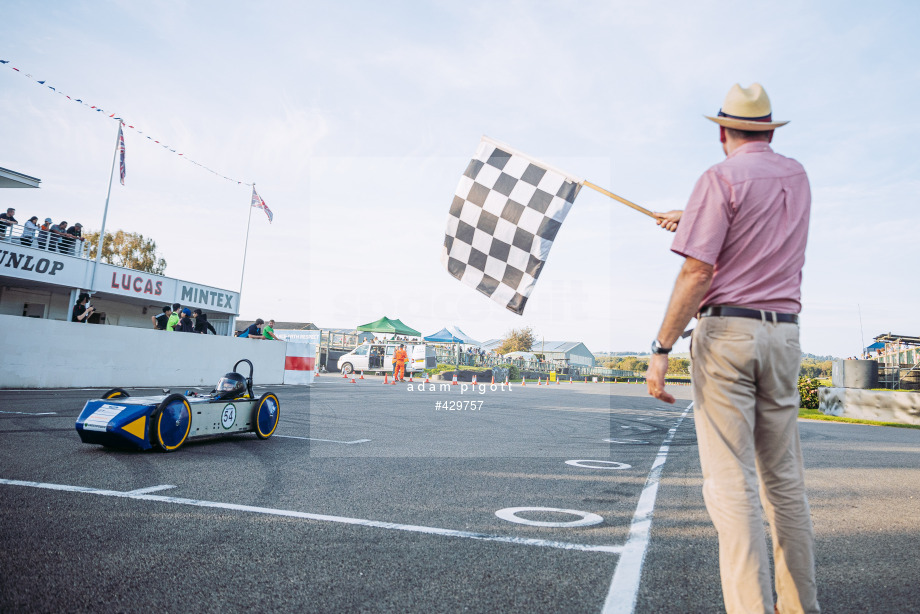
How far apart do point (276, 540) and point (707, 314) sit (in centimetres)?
223

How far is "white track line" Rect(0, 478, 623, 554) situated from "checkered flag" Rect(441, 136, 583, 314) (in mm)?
2247

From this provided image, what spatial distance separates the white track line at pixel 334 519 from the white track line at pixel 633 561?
0.11m

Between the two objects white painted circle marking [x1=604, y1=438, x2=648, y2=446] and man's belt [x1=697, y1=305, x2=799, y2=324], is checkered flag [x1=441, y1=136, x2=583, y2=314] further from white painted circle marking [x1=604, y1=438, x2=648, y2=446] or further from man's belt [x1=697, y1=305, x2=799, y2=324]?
white painted circle marking [x1=604, y1=438, x2=648, y2=446]

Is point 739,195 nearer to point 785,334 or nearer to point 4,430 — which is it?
point 785,334

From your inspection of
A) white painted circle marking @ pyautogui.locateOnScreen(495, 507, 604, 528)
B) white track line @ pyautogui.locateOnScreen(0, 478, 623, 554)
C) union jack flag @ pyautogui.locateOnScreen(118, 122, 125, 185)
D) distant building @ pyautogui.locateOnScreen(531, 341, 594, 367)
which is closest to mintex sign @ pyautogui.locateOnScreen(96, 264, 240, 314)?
union jack flag @ pyautogui.locateOnScreen(118, 122, 125, 185)

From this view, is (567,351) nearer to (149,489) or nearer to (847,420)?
(847,420)

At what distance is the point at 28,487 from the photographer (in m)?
3.61

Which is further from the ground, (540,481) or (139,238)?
(139,238)

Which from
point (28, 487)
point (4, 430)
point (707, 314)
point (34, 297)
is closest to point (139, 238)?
point (34, 297)

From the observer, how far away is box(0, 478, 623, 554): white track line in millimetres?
2834

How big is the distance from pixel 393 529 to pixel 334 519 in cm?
39

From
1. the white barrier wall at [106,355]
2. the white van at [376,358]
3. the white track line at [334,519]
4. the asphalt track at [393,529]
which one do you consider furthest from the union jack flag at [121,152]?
the white track line at [334,519]

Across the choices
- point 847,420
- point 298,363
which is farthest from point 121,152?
point 847,420

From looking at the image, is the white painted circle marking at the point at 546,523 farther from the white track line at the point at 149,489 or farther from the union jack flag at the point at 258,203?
the union jack flag at the point at 258,203
